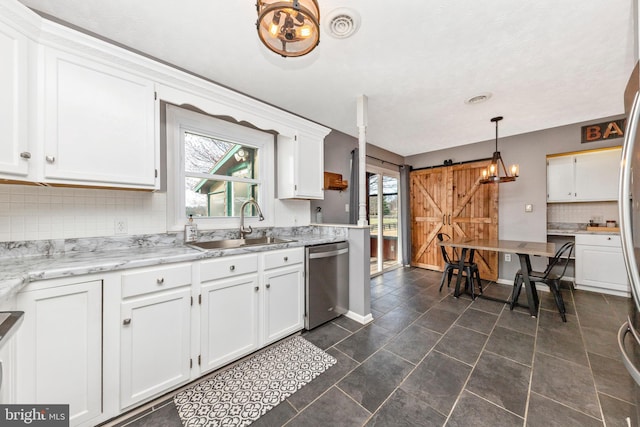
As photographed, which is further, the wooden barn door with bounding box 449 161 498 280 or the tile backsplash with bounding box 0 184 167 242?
the wooden barn door with bounding box 449 161 498 280

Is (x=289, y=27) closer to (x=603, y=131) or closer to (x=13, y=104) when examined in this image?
(x=13, y=104)

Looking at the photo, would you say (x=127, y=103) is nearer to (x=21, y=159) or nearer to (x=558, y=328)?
(x=21, y=159)

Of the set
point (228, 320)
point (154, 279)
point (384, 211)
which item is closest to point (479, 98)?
point (384, 211)

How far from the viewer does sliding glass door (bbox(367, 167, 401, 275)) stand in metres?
4.72

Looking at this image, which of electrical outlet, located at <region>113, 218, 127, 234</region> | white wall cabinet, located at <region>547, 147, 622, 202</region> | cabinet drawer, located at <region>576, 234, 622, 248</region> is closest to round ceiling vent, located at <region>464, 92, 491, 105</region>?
white wall cabinet, located at <region>547, 147, 622, 202</region>

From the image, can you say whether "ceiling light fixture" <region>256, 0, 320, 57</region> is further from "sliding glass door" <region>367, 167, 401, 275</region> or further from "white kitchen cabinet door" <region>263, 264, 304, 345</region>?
"sliding glass door" <region>367, 167, 401, 275</region>

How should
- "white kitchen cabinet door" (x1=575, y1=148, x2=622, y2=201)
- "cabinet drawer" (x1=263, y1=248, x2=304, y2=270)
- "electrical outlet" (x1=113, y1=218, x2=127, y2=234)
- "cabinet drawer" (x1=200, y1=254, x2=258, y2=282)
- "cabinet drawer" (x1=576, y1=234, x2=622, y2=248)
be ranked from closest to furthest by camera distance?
"cabinet drawer" (x1=200, y1=254, x2=258, y2=282)
"electrical outlet" (x1=113, y1=218, x2=127, y2=234)
"cabinet drawer" (x1=263, y1=248, x2=304, y2=270)
"cabinet drawer" (x1=576, y1=234, x2=622, y2=248)
"white kitchen cabinet door" (x1=575, y1=148, x2=622, y2=201)

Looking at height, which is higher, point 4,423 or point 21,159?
point 21,159

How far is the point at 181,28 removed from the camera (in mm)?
1652

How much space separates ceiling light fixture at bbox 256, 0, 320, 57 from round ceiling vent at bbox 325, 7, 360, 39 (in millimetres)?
449

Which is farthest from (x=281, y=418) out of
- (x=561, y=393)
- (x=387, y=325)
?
(x=561, y=393)

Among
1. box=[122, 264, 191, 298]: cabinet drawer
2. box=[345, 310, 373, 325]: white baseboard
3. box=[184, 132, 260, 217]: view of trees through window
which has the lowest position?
box=[345, 310, 373, 325]: white baseboard

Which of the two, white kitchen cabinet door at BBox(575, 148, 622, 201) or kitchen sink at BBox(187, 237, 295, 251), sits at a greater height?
white kitchen cabinet door at BBox(575, 148, 622, 201)

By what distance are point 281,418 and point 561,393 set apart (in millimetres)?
1893
